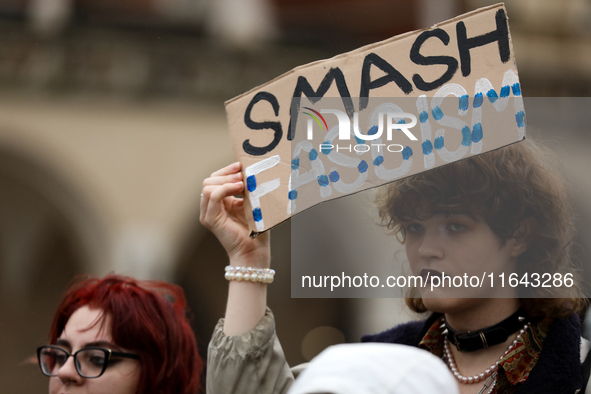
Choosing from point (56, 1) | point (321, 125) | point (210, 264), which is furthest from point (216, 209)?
point (56, 1)

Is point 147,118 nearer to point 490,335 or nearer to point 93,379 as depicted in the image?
point 93,379

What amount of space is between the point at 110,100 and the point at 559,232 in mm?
4638

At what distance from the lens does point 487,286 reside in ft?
3.63

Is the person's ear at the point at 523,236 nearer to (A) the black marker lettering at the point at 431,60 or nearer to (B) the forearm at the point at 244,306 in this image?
(A) the black marker lettering at the point at 431,60

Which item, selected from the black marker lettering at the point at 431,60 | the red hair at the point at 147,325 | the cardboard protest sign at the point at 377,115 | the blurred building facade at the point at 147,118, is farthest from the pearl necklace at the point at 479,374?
the blurred building facade at the point at 147,118

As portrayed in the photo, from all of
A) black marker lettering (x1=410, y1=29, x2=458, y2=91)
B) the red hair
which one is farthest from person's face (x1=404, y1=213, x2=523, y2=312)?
the red hair

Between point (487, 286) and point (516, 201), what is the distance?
0.55 ft

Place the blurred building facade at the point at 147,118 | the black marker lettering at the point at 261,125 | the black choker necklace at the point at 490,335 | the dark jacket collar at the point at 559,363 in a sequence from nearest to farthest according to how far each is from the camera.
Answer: the dark jacket collar at the point at 559,363 < the black choker necklace at the point at 490,335 < the black marker lettering at the point at 261,125 < the blurred building facade at the point at 147,118

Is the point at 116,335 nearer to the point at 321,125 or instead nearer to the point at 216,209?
the point at 216,209

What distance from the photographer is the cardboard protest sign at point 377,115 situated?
110cm

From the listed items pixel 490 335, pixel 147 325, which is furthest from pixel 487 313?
pixel 147 325

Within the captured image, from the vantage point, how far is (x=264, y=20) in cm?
569

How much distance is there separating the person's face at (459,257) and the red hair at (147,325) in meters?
0.68

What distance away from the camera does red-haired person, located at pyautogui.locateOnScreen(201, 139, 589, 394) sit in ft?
3.58
